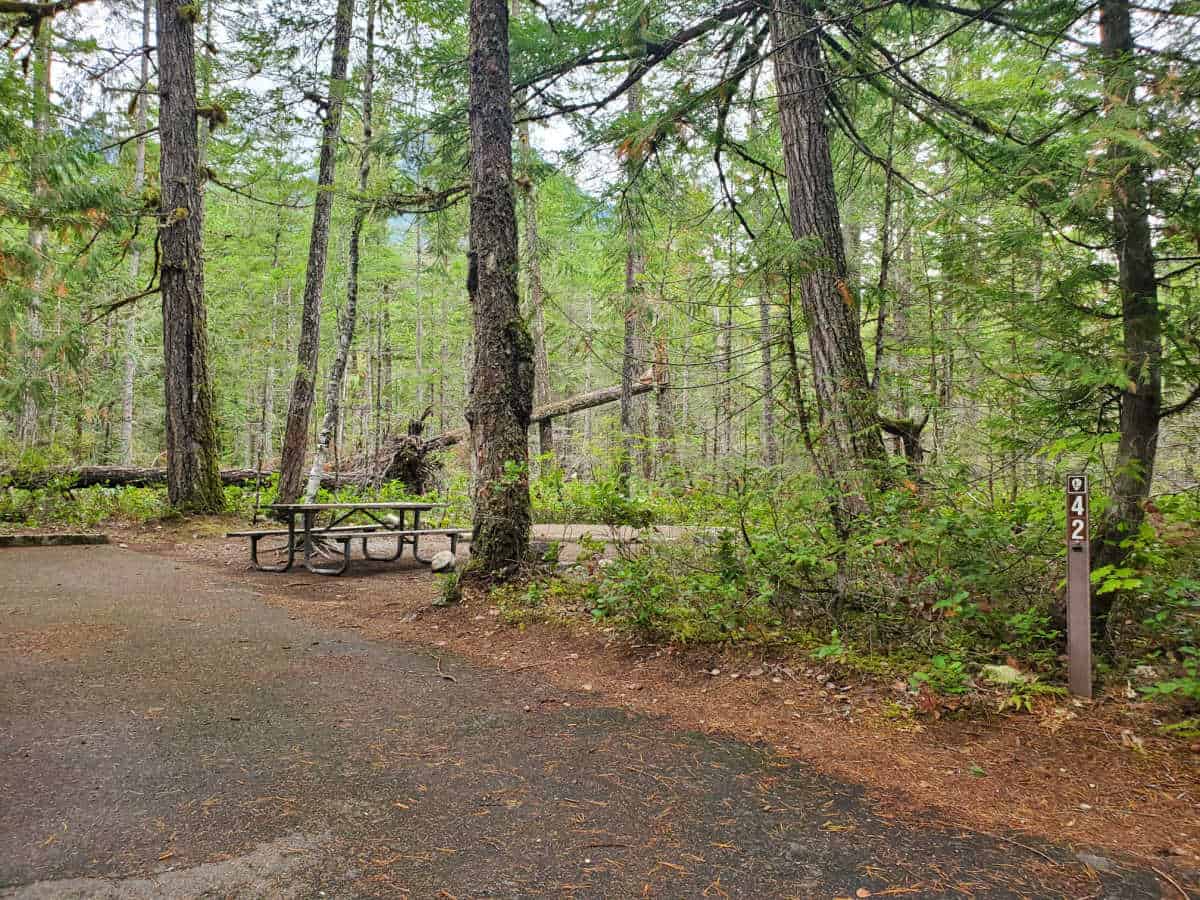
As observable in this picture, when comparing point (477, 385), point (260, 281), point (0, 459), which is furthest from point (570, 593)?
point (260, 281)

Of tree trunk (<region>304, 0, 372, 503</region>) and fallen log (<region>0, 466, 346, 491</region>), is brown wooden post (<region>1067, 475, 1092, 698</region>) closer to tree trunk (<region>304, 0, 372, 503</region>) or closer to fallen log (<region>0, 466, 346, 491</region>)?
tree trunk (<region>304, 0, 372, 503</region>)

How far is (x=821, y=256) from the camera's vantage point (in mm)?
5125

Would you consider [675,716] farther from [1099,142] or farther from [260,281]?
Result: [260,281]

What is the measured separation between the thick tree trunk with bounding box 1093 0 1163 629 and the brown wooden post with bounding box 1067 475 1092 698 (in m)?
0.29

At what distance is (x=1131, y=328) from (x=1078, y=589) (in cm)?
156

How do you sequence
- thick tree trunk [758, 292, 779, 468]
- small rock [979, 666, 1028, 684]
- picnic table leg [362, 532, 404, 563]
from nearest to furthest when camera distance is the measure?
small rock [979, 666, 1028, 684]
thick tree trunk [758, 292, 779, 468]
picnic table leg [362, 532, 404, 563]

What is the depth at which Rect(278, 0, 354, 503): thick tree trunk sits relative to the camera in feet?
37.0

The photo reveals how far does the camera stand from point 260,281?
68.6 feet

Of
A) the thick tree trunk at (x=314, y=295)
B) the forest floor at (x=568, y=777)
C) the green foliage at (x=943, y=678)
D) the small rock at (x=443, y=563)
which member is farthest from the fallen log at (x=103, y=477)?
the green foliage at (x=943, y=678)

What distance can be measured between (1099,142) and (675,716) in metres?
3.79

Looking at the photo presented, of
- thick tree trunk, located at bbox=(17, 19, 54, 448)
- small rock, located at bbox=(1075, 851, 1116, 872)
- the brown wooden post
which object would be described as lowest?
small rock, located at bbox=(1075, 851, 1116, 872)

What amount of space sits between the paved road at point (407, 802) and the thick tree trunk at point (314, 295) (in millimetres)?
7306

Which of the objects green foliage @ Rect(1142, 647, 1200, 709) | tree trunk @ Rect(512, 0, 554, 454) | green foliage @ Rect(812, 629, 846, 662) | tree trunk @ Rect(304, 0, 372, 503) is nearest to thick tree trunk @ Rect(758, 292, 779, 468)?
green foliage @ Rect(812, 629, 846, 662)

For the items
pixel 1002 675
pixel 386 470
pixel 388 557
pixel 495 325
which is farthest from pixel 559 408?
pixel 1002 675
